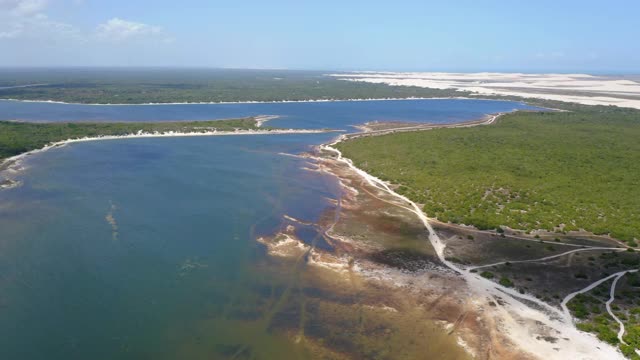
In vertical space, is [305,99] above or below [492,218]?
above

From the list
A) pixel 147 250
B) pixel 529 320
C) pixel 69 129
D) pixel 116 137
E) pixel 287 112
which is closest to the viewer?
pixel 529 320

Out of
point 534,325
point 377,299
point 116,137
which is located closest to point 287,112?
point 116,137

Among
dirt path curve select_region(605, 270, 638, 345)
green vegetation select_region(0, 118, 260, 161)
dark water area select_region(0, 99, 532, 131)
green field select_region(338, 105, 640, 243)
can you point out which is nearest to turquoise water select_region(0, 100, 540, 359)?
green vegetation select_region(0, 118, 260, 161)

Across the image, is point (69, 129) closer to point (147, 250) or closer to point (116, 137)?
point (116, 137)

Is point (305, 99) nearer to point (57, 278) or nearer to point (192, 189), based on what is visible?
point (192, 189)

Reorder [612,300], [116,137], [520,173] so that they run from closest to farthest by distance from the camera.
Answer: [612,300], [520,173], [116,137]

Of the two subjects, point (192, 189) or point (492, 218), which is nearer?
point (492, 218)

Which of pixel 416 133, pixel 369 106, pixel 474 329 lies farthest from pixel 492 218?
pixel 369 106
